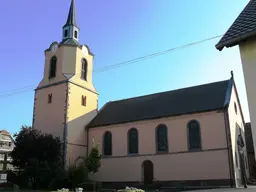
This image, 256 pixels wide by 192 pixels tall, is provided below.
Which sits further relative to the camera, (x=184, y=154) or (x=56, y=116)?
(x=56, y=116)

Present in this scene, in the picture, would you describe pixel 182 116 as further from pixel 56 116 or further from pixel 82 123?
pixel 56 116

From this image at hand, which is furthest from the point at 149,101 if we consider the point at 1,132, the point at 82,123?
the point at 1,132

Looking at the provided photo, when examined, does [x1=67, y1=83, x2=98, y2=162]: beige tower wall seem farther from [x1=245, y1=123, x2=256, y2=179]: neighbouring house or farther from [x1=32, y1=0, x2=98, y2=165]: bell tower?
[x1=245, y1=123, x2=256, y2=179]: neighbouring house

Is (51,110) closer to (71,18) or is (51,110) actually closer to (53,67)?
(53,67)

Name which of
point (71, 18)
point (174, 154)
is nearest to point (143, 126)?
point (174, 154)

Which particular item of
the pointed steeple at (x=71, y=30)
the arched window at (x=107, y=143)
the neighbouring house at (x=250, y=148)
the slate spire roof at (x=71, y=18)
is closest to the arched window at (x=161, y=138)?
the arched window at (x=107, y=143)

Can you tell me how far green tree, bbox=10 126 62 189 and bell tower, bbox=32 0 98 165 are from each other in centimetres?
137

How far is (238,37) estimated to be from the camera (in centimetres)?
804

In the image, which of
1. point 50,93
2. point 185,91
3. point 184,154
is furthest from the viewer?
point 50,93

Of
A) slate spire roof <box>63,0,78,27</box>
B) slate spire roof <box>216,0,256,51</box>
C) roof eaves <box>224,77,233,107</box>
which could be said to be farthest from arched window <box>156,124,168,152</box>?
slate spire roof <box>216,0,256,51</box>

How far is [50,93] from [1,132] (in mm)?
36705

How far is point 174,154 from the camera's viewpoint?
2612cm

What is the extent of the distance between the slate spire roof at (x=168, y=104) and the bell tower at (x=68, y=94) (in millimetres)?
2104

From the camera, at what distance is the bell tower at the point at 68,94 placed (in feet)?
101
